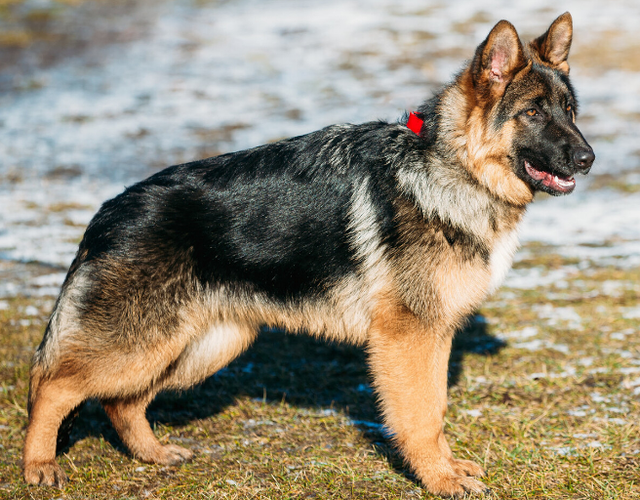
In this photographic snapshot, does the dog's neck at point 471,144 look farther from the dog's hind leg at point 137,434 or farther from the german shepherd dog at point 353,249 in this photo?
the dog's hind leg at point 137,434

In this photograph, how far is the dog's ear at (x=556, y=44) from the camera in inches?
170

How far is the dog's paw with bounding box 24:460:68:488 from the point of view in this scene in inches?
159

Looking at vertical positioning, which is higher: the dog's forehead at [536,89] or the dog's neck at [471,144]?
the dog's forehead at [536,89]

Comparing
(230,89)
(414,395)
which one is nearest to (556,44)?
(414,395)

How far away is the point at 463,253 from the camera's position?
4016mm

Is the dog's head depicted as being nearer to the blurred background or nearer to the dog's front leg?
the dog's front leg

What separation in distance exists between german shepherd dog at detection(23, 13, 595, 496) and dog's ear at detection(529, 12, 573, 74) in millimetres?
33

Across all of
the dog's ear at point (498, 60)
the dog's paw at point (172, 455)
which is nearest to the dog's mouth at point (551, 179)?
the dog's ear at point (498, 60)

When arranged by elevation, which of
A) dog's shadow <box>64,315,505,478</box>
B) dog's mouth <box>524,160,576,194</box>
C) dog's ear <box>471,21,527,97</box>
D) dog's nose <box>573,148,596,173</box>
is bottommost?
dog's shadow <box>64,315,505,478</box>

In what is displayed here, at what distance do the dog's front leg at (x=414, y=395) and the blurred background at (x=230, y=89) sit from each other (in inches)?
180

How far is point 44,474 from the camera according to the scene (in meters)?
4.05

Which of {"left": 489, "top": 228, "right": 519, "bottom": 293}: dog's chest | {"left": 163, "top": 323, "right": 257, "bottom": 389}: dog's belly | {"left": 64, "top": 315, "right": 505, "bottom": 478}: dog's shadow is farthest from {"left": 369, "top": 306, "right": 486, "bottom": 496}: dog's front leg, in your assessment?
{"left": 163, "top": 323, "right": 257, "bottom": 389}: dog's belly

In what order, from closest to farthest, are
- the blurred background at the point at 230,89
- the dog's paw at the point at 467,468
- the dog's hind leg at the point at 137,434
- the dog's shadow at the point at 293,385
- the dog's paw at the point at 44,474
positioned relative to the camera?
the dog's paw at the point at 44,474 < the dog's paw at the point at 467,468 < the dog's hind leg at the point at 137,434 < the dog's shadow at the point at 293,385 < the blurred background at the point at 230,89

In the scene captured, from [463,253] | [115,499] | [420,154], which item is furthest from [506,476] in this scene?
[115,499]
